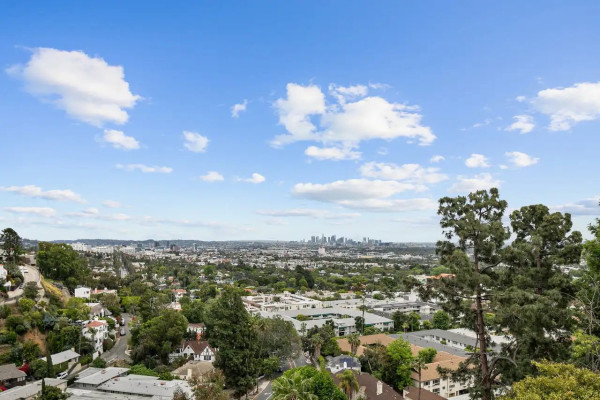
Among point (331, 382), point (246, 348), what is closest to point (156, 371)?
point (246, 348)

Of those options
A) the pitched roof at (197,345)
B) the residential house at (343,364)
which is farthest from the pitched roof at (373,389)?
the pitched roof at (197,345)

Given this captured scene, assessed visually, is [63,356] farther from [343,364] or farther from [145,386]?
[343,364]

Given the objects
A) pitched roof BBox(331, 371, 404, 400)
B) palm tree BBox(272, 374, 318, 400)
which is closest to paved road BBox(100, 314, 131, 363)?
pitched roof BBox(331, 371, 404, 400)

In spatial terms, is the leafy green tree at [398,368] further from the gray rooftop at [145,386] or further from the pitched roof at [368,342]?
the gray rooftop at [145,386]

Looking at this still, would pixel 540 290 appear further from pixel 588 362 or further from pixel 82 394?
pixel 82 394

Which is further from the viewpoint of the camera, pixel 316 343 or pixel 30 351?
pixel 316 343

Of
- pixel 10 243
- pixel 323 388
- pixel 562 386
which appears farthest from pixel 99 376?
pixel 562 386
